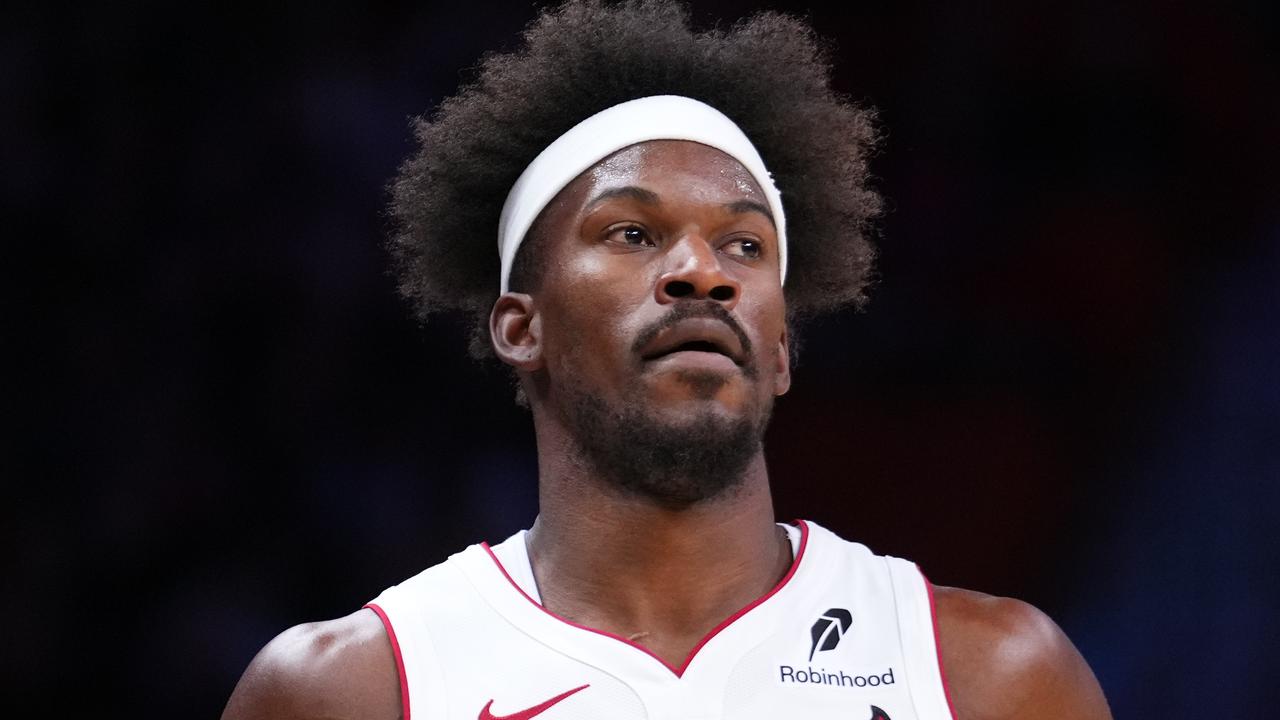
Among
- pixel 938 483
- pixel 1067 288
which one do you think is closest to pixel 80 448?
pixel 938 483

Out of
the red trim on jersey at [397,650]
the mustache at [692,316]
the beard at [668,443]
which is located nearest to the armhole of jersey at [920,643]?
the beard at [668,443]

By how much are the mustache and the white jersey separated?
0.43 metres

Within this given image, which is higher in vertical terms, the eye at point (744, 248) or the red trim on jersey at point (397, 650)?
the eye at point (744, 248)

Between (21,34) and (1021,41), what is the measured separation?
8.49ft

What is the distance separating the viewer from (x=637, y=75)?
3.45 metres

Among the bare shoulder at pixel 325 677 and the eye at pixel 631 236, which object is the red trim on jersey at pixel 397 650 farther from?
the eye at pixel 631 236

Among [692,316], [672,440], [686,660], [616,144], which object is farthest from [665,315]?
[686,660]

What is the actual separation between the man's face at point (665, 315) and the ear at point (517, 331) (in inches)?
1.2

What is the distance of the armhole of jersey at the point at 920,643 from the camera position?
2850mm

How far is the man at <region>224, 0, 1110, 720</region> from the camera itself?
287cm

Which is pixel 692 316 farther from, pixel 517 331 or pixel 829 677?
pixel 829 677

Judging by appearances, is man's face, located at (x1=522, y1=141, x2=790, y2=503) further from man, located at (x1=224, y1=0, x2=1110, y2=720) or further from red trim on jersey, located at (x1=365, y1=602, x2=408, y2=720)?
red trim on jersey, located at (x1=365, y1=602, x2=408, y2=720)

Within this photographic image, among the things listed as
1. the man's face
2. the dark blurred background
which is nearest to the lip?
the man's face

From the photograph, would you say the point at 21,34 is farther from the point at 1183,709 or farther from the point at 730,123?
the point at 1183,709
